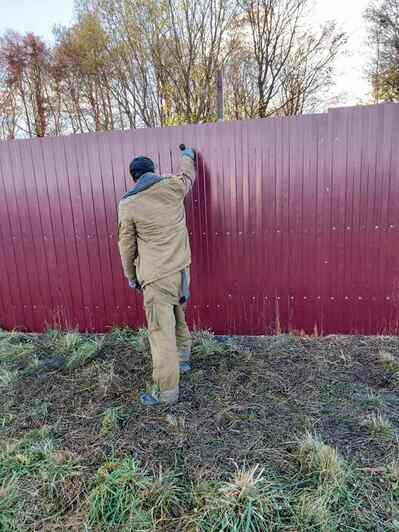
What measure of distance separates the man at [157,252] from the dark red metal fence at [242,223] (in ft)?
2.91

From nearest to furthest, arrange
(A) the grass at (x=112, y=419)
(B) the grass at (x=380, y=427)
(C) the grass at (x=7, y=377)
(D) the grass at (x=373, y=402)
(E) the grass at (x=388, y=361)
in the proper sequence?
(B) the grass at (x=380, y=427), (A) the grass at (x=112, y=419), (D) the grass at (x=373, y=402), (E) the grass at (x=388, y=361), (C) the grass at (x=7, y=377)

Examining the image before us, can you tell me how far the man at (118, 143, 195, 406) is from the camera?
92.3 inches

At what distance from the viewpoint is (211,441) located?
6.82 feet

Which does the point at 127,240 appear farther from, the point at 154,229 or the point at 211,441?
the point at 211,441

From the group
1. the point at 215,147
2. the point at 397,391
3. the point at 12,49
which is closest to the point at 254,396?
the point at 397,391

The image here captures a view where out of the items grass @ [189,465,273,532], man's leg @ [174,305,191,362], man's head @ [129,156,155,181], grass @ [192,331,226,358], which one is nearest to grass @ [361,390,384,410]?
grass @ [189,465,273,532]

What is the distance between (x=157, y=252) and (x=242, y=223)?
3.77ft

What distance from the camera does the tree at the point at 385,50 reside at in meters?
10.2

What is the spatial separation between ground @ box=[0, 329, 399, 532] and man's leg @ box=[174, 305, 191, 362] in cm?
15

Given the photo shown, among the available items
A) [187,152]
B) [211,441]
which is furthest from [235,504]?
[187,152]

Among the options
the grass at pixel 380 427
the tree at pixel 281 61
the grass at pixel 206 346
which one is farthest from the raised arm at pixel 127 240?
the tree at pixel 281 61

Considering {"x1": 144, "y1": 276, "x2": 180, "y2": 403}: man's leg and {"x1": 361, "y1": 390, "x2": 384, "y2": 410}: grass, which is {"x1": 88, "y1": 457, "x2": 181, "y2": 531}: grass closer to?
{"x1": 144, "y1": 276, "x2": 180, "y2": 403}: man's leg

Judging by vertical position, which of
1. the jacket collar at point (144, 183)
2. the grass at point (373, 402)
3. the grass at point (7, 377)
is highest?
the jacket collar at point (144, 183)

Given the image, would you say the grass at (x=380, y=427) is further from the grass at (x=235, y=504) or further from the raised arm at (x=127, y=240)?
the raised arm at (x=127, y=240)
